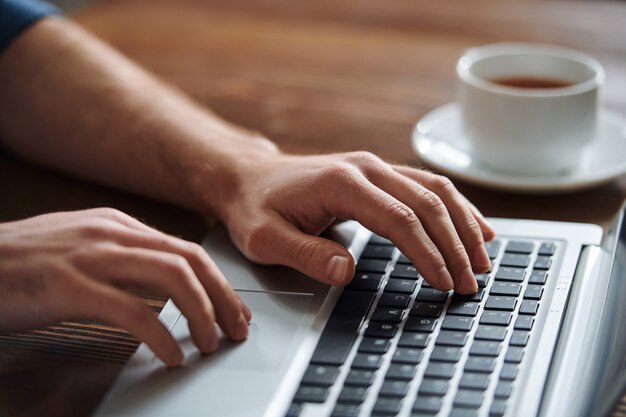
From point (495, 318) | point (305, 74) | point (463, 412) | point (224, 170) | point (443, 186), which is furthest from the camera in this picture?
point (305, 74)

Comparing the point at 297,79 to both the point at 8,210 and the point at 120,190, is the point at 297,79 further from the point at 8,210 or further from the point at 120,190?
the point at 8,210

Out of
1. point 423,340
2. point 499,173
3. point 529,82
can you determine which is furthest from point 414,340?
point 529,82

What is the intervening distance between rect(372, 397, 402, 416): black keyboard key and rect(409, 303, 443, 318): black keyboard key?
0.35ft

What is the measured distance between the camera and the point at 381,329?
1.99 ft

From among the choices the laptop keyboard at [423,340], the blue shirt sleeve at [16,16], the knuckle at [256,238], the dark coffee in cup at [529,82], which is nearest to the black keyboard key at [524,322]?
the laptop keyboard at [423,340]

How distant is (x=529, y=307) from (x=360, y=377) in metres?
0.15

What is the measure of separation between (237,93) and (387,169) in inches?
16.9

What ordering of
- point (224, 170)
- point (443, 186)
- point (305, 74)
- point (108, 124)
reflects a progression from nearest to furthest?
1. point (443, 186)
2. point (224, 170)
3. point (108, 124)
4. point (305, 74)

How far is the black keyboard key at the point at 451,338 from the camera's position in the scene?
0.59 meters

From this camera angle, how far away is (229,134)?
2.96ft

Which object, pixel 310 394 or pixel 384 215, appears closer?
pixel 310 394

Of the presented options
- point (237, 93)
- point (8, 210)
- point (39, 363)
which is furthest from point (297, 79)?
point (39, 363)

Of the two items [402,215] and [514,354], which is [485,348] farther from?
[402,215]

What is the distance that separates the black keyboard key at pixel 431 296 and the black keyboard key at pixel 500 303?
31 millimetres
